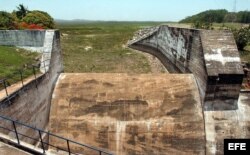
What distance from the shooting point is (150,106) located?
1487 cm

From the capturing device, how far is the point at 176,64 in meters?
19.8

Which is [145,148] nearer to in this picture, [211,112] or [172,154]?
[172,154]

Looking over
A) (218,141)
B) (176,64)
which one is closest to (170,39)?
(176,64)

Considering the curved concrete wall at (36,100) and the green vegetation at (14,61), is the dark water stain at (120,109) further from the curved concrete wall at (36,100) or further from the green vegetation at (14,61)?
the green vegetation at (14,61)

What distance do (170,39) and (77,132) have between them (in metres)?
11.2

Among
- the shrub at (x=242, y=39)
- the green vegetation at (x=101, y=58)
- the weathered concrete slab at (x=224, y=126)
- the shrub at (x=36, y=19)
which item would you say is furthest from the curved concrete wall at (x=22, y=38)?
the shrub at (x=242, y=39)

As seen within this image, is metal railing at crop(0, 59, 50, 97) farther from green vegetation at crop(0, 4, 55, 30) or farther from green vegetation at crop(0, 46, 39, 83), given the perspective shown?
green vegetation at crop(0, 4, 55, 30)

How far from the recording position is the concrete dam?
13609 millimetres

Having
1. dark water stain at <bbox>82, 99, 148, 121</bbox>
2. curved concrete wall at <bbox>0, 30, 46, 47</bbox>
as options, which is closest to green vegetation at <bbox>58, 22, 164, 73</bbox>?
curved concrete wall at <bbox>0, 30, 46, 47</bbox>

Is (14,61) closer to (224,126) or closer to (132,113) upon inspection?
(132,113)

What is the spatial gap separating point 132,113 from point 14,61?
764 centimetres

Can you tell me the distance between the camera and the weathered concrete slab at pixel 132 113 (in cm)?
1370

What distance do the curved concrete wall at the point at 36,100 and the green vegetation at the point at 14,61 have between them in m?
1.03

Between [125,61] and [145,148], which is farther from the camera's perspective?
[125,61]
